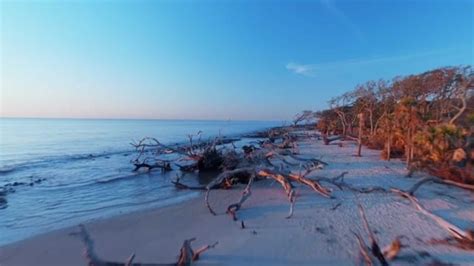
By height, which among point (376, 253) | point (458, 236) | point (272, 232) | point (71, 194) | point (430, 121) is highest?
point (430, 121)

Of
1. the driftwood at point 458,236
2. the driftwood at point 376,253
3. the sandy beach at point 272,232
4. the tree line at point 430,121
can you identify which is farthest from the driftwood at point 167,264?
the tree line at point 430,121

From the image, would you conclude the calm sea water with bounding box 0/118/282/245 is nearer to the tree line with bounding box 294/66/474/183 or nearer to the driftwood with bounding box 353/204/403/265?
the driftwood with bounding box 353/204/403/265

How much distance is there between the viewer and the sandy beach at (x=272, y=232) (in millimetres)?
4977

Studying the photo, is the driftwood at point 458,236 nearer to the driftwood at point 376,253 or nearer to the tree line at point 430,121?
the driftwood at point 376,253

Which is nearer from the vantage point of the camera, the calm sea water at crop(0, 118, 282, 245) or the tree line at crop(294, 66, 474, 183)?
the calm sea water at crop(0, 118, 282, 245)

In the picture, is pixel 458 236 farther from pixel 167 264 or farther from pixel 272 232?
pixel 167 264

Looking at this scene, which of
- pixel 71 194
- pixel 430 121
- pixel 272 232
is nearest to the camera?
pixel 272 232

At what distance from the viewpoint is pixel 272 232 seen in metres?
6.05

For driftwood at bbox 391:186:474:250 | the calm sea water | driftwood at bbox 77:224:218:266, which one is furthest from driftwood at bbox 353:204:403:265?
the calm sea water

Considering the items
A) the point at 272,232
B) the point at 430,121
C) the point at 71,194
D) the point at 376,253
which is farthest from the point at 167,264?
the point at 430,121

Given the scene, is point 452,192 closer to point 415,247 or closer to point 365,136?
point 415,247

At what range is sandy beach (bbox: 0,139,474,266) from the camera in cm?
498

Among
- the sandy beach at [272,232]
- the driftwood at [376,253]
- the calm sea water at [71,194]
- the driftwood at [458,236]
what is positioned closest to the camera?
the driftwood at [376,253]

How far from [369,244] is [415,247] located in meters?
0.82
